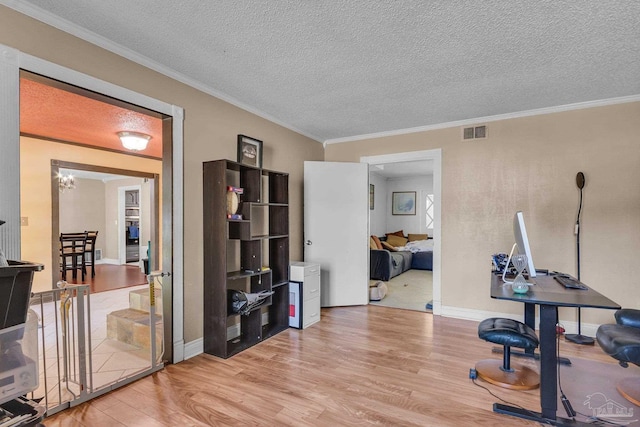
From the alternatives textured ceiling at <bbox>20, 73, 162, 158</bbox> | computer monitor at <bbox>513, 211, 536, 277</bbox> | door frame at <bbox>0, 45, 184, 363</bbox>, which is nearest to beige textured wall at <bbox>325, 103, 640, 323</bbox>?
computer monitor at <bbox>513, 211, 536, 277</bbox>

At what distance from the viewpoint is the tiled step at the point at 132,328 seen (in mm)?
2977

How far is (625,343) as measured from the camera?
1.91 meters

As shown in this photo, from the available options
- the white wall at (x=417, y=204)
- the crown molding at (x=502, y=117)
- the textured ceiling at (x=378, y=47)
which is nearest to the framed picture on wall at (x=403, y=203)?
the white wall at (x=417, y=204)

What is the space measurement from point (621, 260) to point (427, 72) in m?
2.78

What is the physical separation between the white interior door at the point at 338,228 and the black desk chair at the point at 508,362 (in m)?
2.02

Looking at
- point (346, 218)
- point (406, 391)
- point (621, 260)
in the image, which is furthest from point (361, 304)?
point (621, 260)

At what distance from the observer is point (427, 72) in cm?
267

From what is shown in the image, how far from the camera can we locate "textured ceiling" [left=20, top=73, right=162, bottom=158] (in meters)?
2.97

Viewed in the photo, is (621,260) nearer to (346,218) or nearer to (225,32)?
(346,218)

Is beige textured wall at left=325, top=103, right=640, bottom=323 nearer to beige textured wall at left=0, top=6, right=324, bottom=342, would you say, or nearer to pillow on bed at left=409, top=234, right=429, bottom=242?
beige textured wall at left=0, top=6, right=324, bottom=342

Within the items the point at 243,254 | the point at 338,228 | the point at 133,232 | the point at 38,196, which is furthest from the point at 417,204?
the point at 38,196

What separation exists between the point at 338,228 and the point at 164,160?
95.8 inches

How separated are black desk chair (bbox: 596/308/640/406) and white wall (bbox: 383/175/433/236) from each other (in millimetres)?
6704

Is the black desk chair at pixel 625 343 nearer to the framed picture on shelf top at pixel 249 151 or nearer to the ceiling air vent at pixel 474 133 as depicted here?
the ceiling air vent at pixel 474 133
